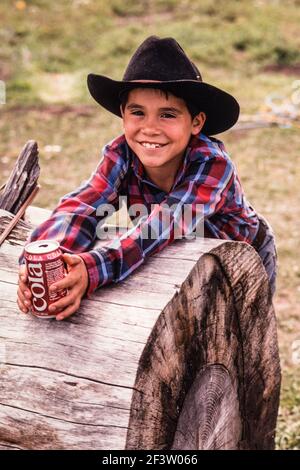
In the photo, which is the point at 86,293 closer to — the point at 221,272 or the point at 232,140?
the point at 221,272

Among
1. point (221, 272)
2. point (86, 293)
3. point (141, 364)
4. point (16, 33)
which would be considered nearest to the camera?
point (141, 364)

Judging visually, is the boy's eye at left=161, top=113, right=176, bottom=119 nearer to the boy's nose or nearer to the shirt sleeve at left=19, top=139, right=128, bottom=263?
the boy's nose

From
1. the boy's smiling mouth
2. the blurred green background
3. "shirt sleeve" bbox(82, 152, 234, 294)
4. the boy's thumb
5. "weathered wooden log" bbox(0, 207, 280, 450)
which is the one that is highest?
the blurred green background

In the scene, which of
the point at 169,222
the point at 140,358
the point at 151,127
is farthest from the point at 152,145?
the point at 140,358

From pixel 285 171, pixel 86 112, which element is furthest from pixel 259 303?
pixel 86 112

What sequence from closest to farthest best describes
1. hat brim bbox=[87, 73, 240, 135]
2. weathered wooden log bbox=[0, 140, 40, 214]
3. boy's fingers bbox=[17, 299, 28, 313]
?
1. boy's fingers bbox=[17, 299, 28, 313]
2. hat brim bbox=[87, 73, 240, 135]
3. weathered wooden log bbox=[0, 140, 40, 214]

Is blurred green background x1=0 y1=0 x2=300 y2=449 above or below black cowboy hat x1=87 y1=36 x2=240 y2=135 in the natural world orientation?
above

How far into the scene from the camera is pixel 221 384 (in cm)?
286

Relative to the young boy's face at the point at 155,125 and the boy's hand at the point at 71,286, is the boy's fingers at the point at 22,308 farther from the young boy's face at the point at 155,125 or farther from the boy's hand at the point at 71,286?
the young boy's face at the point at 155,125

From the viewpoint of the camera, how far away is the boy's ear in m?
3.02

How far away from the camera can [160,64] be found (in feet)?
9.32

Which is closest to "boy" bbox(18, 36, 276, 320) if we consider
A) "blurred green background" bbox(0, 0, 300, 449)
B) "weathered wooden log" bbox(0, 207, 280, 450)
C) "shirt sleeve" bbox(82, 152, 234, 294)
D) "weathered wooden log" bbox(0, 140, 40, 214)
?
"shirt sleeve" bbox(82, 152, 234, 294)

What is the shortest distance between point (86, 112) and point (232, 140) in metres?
2.13

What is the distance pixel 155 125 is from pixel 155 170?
30 cm
